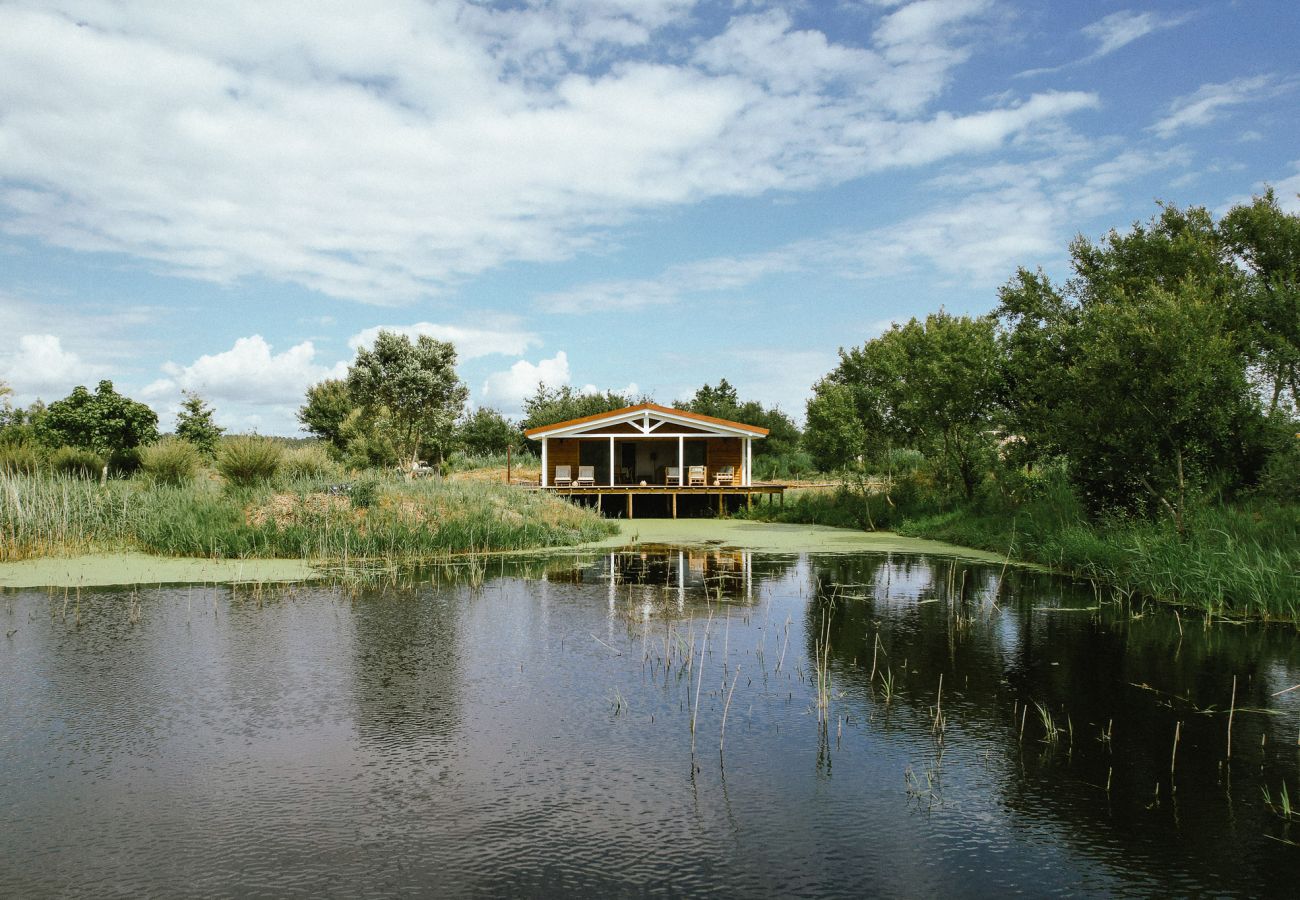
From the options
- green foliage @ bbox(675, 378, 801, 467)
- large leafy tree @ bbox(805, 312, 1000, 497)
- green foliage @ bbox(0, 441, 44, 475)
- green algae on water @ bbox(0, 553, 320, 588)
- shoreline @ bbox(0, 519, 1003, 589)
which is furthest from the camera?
green foliage @ bbox(675, 378, 801, 467)

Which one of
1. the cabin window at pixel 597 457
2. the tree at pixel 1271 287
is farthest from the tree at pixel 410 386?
the tree at pixel 1271 287

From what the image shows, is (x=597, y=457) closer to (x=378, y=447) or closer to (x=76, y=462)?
(x=378, y=447)

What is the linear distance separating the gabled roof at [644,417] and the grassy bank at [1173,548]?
40.1 ft

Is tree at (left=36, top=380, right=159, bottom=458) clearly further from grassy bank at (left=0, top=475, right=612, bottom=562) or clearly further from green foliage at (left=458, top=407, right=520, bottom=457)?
green foliage at (left=458, top=407, right=520, bottom=457)

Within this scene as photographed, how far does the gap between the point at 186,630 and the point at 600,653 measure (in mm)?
4578

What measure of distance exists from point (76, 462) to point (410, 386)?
58.8 ft

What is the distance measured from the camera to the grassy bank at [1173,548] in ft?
36.4

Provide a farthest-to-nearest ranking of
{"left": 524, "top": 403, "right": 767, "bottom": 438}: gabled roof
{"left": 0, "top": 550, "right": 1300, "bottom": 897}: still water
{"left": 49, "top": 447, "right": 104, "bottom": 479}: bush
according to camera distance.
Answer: {"left": 524, "top": 403, "right": 767, "bottom": 438}: gabled roof
{"left": 49, "top": 447, "right": 104, "bottom": 479}: bush
{"left": 0, "top": 550, "right": 1300, "bottom": 897}: still water

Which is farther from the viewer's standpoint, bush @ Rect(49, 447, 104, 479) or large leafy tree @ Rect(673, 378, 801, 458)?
large leafy tree @ Rect(673, 378, 801, 458)

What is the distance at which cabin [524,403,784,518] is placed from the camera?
31391 mm

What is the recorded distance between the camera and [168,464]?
2166 centimetres

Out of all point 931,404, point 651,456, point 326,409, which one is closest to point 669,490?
point 651,456

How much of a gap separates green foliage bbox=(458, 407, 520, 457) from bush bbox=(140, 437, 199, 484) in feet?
104

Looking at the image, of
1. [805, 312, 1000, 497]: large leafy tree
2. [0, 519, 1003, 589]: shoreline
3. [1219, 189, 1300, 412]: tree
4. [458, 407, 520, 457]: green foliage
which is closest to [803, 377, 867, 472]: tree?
[805, 312, 1000, 497]: large leafy tree
